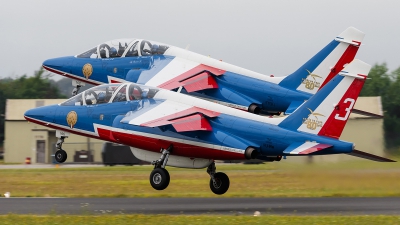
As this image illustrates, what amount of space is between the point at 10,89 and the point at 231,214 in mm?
65574

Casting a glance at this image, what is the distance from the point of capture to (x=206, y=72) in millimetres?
29469

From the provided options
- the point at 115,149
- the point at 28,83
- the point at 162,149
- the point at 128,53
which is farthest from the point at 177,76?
the point at 28,83

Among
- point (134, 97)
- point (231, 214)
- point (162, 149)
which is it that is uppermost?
point (134, 97)

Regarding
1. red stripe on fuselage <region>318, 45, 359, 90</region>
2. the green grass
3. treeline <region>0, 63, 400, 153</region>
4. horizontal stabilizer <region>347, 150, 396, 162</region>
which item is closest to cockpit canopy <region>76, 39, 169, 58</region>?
red stripe on fuselage <region>318, 45, 359, 90</region>

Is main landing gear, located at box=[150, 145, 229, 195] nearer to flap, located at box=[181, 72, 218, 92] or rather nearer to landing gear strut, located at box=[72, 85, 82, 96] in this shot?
flap, located at box=[181, 72, 218, 92]

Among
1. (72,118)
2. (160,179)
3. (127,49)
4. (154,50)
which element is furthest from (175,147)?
(127,49)

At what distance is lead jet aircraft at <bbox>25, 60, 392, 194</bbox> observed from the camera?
22.8 metres

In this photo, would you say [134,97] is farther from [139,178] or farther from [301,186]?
[139,178]

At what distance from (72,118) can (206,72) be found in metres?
Answer: 5.97

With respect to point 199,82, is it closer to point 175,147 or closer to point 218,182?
point 175,147

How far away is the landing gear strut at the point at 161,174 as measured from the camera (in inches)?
978

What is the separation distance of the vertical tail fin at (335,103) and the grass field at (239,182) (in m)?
3.47

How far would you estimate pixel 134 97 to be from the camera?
2555 centimetres

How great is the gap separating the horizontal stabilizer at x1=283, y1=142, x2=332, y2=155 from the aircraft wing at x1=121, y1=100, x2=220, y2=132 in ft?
9.69
